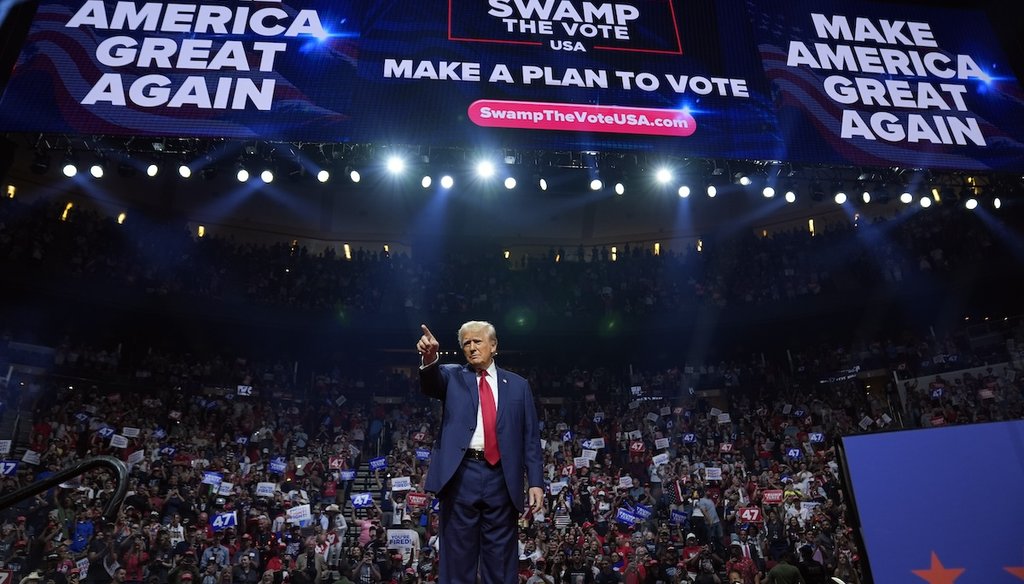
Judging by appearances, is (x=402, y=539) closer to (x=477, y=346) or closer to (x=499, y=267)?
(x=477, y=346)

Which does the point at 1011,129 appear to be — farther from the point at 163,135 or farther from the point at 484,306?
the point at 484,306

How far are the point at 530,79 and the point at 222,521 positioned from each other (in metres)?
8.87

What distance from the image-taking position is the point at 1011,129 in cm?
853

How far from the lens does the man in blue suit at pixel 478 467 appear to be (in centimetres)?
346

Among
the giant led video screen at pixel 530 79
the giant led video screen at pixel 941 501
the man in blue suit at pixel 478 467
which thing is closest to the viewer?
the giant led video screen at pixel 941 501

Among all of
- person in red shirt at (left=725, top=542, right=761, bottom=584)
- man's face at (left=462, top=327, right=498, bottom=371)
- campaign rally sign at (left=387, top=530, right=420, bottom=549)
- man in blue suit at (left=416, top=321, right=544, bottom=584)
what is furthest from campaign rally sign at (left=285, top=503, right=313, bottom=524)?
man's face at (left=462, top=327, right=498, bottom=371)

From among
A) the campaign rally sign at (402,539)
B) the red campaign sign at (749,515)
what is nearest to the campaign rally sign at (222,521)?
the campaign rally sign at (402,539)

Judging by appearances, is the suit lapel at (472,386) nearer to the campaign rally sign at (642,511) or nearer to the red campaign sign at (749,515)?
the campaign rally sign at (642,511)

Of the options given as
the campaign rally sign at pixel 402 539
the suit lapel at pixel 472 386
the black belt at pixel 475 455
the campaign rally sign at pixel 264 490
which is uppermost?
the campaign rally sign at pixel 264 490

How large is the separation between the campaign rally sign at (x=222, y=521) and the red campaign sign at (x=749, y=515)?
29.1 feet

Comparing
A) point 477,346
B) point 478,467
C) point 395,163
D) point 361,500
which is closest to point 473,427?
point 478,467

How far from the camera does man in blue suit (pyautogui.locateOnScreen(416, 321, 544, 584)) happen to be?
3459 mm

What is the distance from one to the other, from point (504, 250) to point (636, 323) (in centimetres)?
675

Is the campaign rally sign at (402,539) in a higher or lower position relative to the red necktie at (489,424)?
lower
